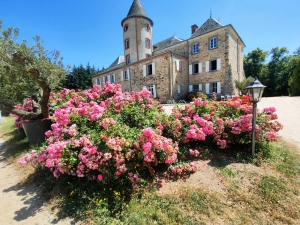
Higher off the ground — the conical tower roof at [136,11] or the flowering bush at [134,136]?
the conical tower roof at [136,11]

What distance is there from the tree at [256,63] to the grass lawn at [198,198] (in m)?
28.0

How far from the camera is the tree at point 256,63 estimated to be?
24.4m

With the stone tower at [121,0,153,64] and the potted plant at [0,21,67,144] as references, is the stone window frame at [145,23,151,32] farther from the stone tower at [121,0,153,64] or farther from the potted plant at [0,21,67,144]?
the potted plant at [0,21,67,144]

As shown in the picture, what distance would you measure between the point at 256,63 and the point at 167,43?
55.8 ft

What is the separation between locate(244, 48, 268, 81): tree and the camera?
2437 cm

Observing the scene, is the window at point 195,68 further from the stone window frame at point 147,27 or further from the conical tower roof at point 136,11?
the conical tower roof at point 136,11

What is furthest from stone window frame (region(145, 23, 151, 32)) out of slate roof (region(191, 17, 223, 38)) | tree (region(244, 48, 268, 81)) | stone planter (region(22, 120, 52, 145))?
tree (region(244, 48, 268, 81))

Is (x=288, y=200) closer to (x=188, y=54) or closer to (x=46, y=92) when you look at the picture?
(x=46, y=92)

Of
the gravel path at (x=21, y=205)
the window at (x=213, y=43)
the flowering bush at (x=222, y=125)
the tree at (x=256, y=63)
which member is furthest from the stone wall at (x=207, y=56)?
the tree at (x=256, y=63)

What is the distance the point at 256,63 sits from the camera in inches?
979

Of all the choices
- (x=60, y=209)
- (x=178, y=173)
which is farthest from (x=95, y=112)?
(x=178, y=173)

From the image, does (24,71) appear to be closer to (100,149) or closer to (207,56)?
(100,149)

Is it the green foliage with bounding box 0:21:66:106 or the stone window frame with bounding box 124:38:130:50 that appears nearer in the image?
the green foliage with bounding box 0:21:66:106

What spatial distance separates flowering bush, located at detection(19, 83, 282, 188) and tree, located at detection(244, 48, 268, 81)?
27.5 m
